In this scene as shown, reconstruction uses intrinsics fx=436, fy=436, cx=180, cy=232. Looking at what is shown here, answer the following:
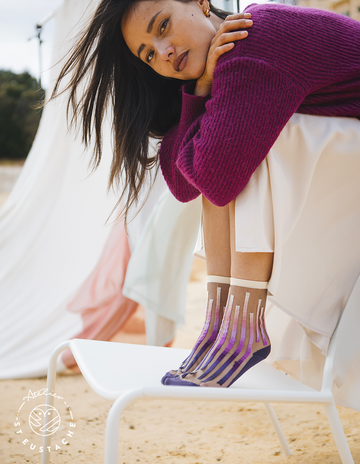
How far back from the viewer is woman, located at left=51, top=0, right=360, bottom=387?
0.73 meters

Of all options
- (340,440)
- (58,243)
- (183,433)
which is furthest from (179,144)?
(58,243)

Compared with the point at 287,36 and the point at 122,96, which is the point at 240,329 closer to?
the point at 287,36

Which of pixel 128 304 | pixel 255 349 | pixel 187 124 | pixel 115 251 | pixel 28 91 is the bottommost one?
pixel 128 304

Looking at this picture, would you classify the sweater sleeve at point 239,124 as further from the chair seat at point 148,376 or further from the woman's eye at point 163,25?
the chair seat at point 148,376

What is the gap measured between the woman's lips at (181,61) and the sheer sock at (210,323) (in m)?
0.44

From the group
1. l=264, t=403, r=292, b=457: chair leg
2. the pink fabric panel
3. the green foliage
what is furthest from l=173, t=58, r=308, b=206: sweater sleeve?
the green foliage

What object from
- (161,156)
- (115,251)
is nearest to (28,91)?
(115,251)

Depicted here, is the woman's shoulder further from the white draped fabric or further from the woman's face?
the white draped fabric

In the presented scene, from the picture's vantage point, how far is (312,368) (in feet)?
3.14

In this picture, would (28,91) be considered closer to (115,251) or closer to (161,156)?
(115,251)

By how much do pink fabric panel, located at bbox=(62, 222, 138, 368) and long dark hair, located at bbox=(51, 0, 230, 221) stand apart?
0.99m

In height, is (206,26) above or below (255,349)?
above

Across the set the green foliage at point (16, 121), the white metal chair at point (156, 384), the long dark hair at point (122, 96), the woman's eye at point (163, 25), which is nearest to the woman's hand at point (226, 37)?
the woman's eye at point (163, 25)

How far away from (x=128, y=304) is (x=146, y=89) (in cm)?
116
